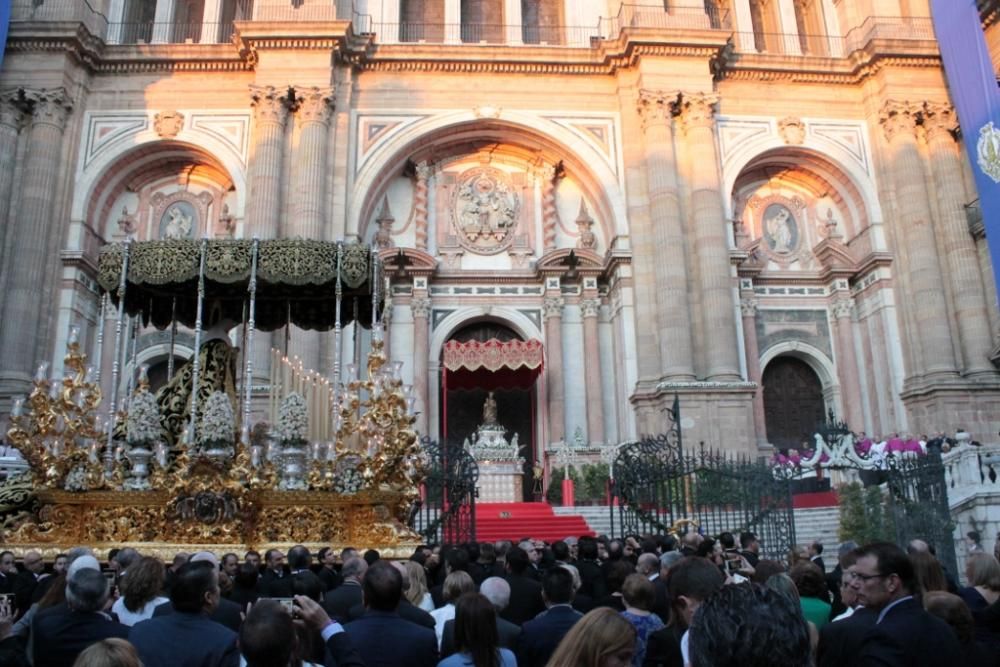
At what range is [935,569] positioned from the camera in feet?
14.2

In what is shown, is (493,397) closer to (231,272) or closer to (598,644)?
(231,272)

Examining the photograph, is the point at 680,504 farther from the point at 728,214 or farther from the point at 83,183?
the point at 83,183

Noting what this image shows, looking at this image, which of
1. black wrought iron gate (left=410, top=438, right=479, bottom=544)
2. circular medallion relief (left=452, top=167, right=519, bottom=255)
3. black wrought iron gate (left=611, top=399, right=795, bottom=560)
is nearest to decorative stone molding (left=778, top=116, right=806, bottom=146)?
circular medallion relief (left=452, top=167, right=519, bottom=255)

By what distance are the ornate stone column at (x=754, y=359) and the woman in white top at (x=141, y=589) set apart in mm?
19533

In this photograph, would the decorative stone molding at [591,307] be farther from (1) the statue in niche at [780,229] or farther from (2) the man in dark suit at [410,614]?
(2) the man in dark suit at [410,614]

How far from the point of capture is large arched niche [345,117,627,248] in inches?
916

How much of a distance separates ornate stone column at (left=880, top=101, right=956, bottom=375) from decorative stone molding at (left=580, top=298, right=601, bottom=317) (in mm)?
8449

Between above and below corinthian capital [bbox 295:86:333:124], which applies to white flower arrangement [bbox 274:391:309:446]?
below

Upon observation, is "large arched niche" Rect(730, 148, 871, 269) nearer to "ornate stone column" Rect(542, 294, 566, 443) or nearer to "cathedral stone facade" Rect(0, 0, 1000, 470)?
"cathedral stone facade" Rect(0, 0, 1000, 470)

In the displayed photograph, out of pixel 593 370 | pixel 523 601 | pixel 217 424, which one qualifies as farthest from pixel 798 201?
pixel 523 601

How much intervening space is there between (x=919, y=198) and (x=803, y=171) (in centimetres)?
354

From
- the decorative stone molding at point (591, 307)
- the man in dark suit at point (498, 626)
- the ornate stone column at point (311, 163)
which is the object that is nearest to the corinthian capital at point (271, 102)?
the ornate stone column at point (311, 163)

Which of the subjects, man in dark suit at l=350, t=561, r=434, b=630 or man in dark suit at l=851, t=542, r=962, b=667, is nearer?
man in dark suit at l=851, t=542, r=962, b=667

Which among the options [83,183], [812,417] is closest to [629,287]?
[812,417]
